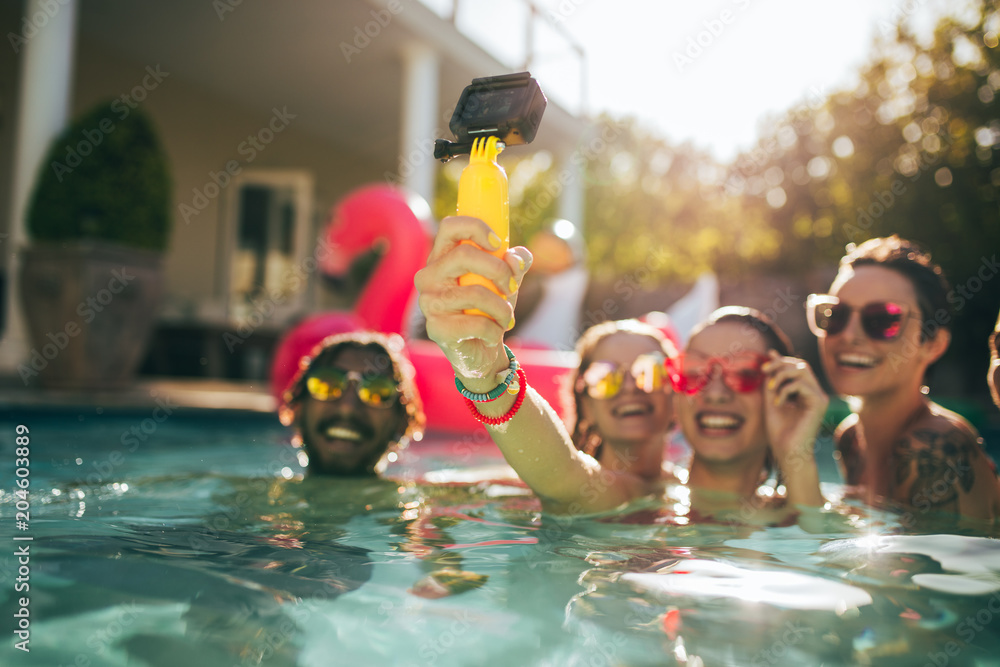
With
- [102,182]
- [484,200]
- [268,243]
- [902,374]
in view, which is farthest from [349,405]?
[268,243]

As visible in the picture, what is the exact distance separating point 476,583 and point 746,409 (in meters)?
1.34

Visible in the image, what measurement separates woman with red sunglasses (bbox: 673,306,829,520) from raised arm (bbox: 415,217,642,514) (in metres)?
0.73

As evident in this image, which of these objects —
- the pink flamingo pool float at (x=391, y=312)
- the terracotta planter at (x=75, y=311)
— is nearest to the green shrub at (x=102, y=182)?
the terracotta planter at (x=75, y=311)

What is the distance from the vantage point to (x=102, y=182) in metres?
6.86

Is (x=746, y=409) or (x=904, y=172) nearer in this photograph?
(x=746, y=409)

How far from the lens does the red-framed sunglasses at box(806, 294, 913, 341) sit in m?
2.91

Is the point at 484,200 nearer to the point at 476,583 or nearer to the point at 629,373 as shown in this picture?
the point at 476,583

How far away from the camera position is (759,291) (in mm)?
9805

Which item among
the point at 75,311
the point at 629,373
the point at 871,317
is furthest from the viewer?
the point at 75,311

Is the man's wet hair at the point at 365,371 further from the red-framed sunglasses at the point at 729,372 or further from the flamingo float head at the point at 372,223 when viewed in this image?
the flamingo float head at the point at 372,223

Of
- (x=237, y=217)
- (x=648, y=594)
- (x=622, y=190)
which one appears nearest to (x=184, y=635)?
(x=648, y=594)

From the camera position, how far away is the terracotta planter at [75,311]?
6699 millimetres

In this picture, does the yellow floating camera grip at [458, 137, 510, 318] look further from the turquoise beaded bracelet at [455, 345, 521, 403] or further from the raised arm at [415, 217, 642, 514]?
the turquoise beaded bracelet at [455, 345, 521, 403]

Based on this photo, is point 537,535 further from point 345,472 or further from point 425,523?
point 345,472
